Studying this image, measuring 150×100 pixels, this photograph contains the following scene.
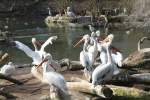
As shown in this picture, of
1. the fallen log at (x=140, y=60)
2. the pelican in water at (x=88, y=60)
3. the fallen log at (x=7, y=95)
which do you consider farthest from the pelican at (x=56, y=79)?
the fallen log at (x=140, y=60)

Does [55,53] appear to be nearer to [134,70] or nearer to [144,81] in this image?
[134,70]

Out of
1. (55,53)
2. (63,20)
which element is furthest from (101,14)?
(55,53)

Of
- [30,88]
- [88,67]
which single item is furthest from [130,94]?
[30,88]

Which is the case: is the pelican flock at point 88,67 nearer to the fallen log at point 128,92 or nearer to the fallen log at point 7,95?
the fallen log at point 128,92

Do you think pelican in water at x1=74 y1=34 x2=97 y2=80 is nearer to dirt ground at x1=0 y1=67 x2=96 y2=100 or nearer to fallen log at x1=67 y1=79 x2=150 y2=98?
fallen log at x1=67 y1=79 x2=150 y2=98

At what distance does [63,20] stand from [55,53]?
16618 millimetres

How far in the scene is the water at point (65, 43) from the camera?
25.0 meters

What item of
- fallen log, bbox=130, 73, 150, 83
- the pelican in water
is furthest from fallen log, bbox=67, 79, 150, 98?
fallen log, bbox=130, 73, 150, 83

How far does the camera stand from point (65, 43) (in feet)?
97.2

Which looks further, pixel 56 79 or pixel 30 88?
pixel 30 88

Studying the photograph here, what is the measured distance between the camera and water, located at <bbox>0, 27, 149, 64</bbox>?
81.9ft

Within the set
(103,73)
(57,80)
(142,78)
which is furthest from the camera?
(142,78)

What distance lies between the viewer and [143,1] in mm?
A: 39719

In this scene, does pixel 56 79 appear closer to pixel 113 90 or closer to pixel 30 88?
pixel 113 90
